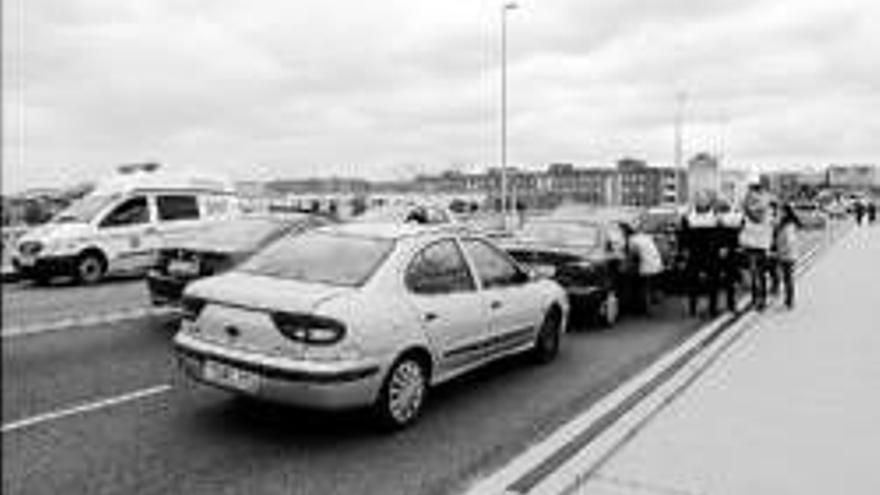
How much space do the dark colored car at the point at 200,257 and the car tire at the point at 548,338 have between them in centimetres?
313

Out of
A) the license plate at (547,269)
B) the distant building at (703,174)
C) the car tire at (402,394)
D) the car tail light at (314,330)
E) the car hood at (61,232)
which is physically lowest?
the car tire at (402,394)

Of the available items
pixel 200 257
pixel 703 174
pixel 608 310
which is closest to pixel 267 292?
pixel 200 257

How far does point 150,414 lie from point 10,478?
1.72 m

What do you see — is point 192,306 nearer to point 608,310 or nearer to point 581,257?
point 581,257

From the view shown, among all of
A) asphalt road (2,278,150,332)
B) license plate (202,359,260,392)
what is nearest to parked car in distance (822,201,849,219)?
asphalt road (2,278,150,332)

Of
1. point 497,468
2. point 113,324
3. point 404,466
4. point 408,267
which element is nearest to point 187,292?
point 408,267

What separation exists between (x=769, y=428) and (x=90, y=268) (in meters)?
13.8

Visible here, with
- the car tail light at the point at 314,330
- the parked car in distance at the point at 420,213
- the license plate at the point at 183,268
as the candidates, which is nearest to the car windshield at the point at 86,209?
the license plate at the point at 183,268

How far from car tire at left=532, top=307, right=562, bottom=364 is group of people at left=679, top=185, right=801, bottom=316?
471 cm

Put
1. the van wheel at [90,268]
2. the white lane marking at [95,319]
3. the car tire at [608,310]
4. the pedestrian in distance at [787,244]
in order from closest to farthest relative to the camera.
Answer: the white lane marking at [95,319] < the car tire at [608,310] < the pedestrian in distance at [787,244] < the van wheel at [90,268]

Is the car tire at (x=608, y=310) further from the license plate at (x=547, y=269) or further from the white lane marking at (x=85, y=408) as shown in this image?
the white lane marking at (x=85, y=408)

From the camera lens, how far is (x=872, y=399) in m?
7.89

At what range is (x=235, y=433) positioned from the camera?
22.0ft

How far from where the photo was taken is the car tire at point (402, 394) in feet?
22.1
